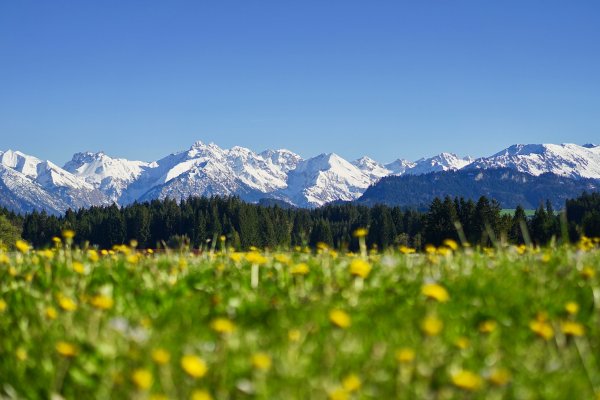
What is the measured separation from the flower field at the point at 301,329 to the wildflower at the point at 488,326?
2 cm

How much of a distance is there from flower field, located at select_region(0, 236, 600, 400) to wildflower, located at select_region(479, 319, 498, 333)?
0.06ft

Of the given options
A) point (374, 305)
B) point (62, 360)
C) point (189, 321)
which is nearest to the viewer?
point (62, 360)

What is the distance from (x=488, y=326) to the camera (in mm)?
5051

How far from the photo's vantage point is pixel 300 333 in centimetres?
504

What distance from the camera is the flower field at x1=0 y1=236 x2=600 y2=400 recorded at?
14.3ft

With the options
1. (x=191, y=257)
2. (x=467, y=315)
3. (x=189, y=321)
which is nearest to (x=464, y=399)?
(x=467, y=315)

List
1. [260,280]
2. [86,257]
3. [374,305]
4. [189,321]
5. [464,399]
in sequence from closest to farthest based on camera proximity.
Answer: [464,399] < [189,321] < [374,305] < [260,280] < [86,257]

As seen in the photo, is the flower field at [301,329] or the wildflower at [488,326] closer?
the flower field at [301,329]

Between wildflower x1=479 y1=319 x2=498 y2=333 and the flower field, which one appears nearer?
the flower field

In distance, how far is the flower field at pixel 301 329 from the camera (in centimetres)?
436

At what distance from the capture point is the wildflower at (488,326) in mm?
5047

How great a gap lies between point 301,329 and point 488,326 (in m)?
1.48

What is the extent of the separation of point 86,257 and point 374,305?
4.50 metres

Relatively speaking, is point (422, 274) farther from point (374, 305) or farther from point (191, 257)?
point (191, 257)
